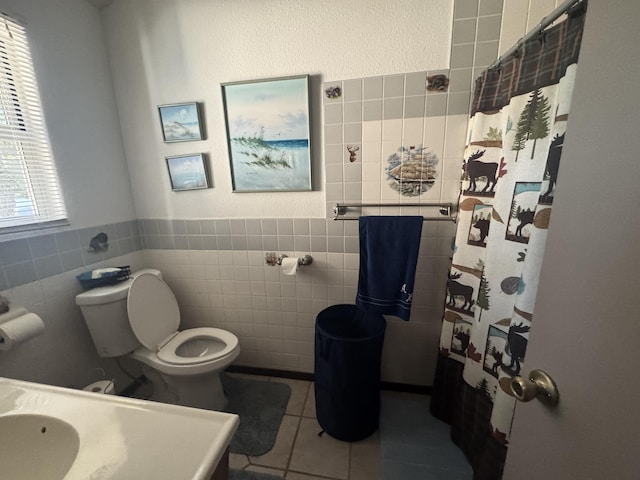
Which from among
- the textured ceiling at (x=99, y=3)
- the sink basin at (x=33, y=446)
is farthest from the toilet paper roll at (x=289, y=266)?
the textured ceiling at (x=99, y=3)

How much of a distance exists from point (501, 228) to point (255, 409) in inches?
65.7

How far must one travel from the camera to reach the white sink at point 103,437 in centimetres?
49

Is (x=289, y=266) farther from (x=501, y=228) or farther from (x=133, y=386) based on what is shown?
(x=133, y=386)

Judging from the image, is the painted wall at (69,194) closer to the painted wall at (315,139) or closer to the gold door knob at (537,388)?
the painted wall at (315,139)

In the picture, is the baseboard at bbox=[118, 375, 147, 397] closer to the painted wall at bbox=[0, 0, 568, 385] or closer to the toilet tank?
the painted wall at bbox=[0, 0, 568, 385]

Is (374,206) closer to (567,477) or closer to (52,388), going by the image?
(567,477)

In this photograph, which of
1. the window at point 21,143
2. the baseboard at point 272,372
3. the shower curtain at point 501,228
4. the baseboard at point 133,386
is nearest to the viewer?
the shower curtain at point 501,228

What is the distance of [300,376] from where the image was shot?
1.77 metres

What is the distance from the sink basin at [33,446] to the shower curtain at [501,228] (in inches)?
43.7

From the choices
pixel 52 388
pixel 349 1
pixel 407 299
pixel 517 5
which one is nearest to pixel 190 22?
pixel 349 1

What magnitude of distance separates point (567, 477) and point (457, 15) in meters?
1.65

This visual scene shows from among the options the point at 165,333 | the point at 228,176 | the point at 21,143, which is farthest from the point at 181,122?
the point at 165,333

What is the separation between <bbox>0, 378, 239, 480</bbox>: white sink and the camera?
490mm

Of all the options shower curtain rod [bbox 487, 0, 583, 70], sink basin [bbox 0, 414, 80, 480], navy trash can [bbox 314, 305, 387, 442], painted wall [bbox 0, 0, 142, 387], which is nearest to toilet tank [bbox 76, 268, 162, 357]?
painted wall [bbox 0, 0, 142, 387]
